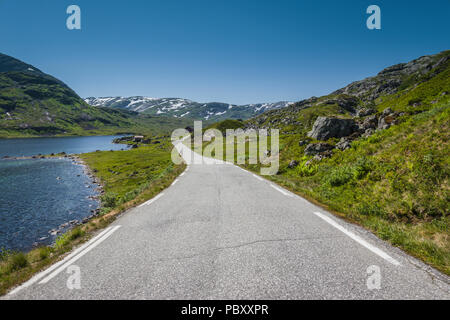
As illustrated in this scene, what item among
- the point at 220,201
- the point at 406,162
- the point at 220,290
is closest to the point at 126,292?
the point at 220,290

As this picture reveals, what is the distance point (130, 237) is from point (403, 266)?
6.56 meters

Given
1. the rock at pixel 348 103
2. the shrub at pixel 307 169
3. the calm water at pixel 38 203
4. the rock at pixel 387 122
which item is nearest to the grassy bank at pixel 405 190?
the rock at pixel 387 122

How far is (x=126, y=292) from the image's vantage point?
3658 mm

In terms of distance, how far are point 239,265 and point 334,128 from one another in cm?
2290

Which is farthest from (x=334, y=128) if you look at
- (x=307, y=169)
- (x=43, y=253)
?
(x=43, y=253)

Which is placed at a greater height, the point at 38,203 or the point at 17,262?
the point at 17,262

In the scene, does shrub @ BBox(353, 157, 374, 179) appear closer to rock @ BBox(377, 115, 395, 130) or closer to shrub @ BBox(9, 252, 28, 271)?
rock @ BBox(377, 115, 395, 130)

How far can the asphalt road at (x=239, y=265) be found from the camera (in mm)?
3584

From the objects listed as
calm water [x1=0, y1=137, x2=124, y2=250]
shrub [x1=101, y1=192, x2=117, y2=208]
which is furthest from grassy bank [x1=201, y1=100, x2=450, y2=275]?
shrub [x1=101, y1=192, x2=117, y2=208]

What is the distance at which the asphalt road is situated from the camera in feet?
11.8

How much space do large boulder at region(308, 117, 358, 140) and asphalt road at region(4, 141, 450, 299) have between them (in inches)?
714

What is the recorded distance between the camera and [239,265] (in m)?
4.38

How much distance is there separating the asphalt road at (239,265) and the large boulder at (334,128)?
18131 millimetres

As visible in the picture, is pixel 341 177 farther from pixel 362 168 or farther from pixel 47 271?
pixel 47 271
